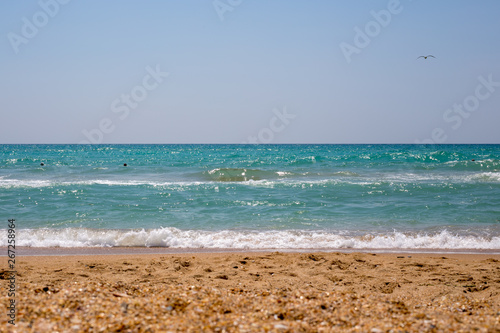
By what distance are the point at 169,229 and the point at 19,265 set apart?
150 inches

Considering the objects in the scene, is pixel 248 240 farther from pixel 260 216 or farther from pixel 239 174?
pixel 239 174

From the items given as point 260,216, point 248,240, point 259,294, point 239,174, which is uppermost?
point 239,174

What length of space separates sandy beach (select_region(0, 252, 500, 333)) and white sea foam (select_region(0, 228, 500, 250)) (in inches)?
51.8

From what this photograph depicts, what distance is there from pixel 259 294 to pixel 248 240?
4604mm

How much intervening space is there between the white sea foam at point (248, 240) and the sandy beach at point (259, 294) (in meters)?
1.31

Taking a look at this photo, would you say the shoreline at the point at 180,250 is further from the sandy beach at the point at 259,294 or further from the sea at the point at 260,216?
the sandy beach at the point at 259,294

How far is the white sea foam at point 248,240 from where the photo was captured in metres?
8.62

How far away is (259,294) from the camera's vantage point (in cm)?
444

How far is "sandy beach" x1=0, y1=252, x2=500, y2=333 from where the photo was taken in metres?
3.47

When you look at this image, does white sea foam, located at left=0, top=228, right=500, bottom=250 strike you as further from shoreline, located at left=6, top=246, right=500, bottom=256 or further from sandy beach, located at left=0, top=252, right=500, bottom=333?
sandy beach, located at left=0, top=252, right=500, bottom=333

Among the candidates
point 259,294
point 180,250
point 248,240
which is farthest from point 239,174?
point 259,294

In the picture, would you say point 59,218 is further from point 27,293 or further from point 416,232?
point 416,232

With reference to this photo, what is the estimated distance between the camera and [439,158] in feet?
135

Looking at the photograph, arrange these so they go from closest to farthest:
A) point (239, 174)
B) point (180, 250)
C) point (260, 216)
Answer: point (180, 250) < point (260, 216) < point (239, 174)
